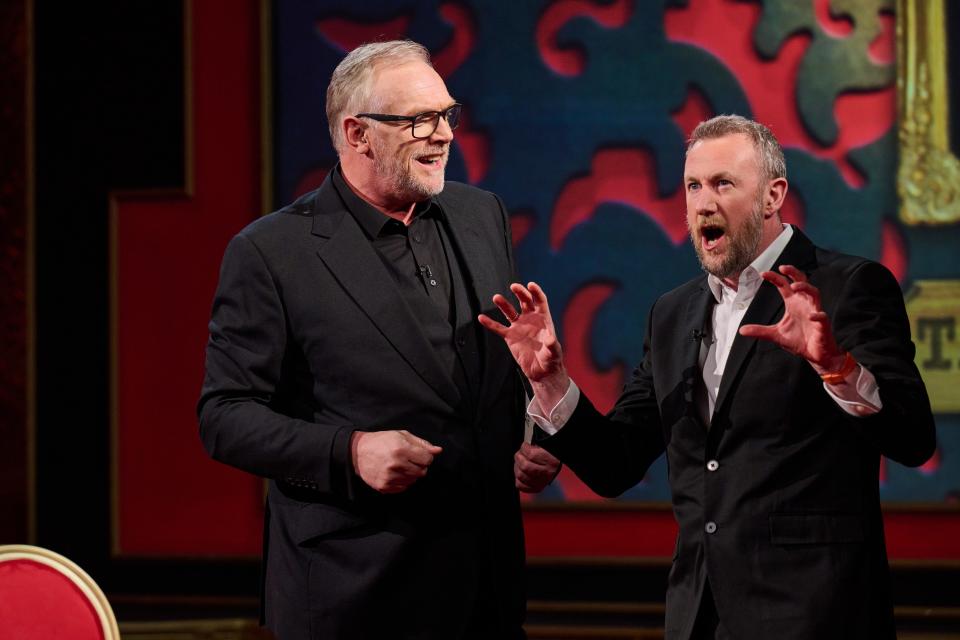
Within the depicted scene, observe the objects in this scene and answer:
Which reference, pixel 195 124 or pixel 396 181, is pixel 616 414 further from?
pixel 195 124

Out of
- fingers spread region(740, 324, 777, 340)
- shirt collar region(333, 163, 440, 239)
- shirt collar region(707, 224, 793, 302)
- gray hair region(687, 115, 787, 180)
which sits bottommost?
fingers spread region(740, 324, 777, 340)

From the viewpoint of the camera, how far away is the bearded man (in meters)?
1.93

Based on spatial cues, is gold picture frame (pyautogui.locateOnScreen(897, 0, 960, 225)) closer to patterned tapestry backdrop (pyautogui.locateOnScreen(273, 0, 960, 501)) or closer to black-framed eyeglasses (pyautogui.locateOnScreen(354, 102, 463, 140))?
patterned tapestry backdrop (pyautogui.locateOnScreen(273, 0, 960, 501))

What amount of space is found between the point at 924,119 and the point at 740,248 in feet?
5.33

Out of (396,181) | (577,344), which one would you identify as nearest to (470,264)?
(396,181)

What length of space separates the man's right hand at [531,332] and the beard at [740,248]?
31cm

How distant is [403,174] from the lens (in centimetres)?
220

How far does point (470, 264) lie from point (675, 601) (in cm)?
68

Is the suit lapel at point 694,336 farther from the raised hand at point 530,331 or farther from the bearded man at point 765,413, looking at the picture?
the raised hand at point 530,331

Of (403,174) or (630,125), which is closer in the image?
(403,174)

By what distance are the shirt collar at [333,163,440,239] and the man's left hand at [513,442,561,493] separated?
460 millimetres

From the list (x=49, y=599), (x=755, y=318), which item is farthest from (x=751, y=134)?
(x=49, y=599)

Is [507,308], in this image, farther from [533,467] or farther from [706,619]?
[706,619]

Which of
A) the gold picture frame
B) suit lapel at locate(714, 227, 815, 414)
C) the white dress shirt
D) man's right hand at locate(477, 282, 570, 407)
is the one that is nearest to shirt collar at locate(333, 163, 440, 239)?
man's right hand at locate(477, 282, 570, 407)
